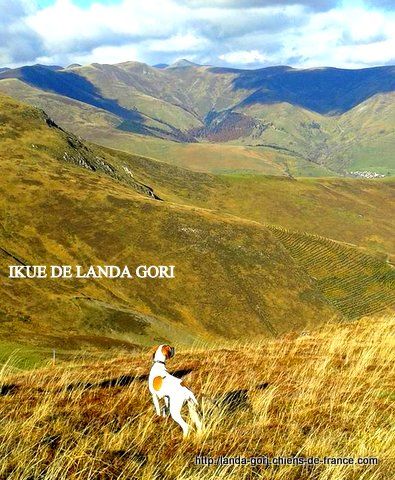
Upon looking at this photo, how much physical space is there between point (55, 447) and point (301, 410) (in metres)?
3.91

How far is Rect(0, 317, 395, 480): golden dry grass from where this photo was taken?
19.2 feet

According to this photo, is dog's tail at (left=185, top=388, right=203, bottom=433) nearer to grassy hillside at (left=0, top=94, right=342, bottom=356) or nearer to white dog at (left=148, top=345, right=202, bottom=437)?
white dog at (left=148, top=345, right=202, bottom=437)

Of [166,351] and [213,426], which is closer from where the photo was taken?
[213,426]

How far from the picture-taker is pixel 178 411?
6.45 metres

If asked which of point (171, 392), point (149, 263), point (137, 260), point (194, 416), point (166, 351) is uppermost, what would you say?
point (166, 351)

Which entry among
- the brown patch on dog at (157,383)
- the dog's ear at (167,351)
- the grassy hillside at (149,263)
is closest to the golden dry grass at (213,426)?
the brown patch on dog at (157,383)

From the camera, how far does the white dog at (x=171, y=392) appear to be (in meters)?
6.43

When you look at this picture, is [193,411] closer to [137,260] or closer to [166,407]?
[166,407]

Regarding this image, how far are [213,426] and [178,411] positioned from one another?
1.89ft

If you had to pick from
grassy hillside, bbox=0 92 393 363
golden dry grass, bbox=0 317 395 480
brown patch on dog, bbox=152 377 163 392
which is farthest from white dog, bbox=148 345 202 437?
grassy hillside, bbox=0 92 393 363

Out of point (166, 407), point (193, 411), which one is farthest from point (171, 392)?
point (166, 407)

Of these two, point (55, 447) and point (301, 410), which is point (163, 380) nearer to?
point (55, 447)

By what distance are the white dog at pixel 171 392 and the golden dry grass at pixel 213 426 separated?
0.30 metres

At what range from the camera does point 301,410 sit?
804 centimetres
